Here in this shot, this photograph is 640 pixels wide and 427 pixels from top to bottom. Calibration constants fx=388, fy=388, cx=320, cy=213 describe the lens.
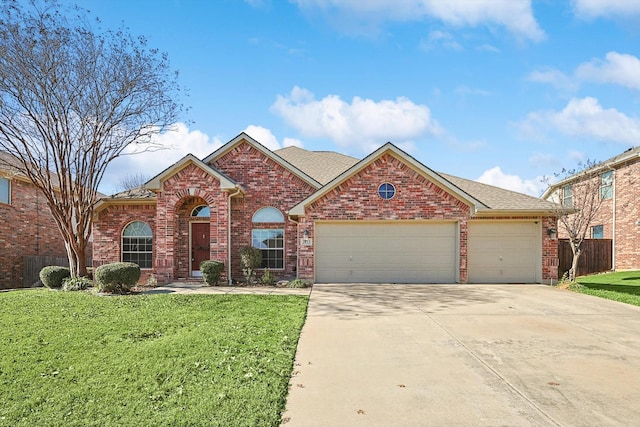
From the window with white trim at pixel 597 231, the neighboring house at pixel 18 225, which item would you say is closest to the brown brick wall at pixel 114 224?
the neighboring house at pixel 18 225

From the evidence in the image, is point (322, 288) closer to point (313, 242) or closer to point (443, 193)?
point (313, 242)

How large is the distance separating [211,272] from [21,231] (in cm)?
1116

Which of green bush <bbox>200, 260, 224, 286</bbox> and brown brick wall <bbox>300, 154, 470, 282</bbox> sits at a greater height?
brown brick wall <bbox>300, 154, 470, 282</bbox>

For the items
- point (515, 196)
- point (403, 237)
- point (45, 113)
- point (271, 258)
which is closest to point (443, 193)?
point (403, 237)

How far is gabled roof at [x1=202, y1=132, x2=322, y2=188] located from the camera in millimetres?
15355

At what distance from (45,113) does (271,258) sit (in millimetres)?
9372

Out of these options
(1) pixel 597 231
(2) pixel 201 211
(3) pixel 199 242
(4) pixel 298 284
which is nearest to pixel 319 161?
(2) pixel 201 211

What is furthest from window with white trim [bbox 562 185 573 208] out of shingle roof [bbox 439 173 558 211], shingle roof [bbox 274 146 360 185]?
shingle roof [bbox 274 146 360 185]

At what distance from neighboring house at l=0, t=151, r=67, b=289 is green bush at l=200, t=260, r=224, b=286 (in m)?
9.67

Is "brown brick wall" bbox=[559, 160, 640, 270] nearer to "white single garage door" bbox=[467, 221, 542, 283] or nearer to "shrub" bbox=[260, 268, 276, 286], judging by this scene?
"white single garage door" bbox=[467, 221, 542, 283]

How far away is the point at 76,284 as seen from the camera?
504 inches

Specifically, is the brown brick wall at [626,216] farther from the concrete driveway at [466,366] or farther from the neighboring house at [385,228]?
the concrete driveway at [466,366]

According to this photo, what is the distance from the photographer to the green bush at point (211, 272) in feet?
44.3

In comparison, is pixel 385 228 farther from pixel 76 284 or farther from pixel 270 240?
pixel 76 284
